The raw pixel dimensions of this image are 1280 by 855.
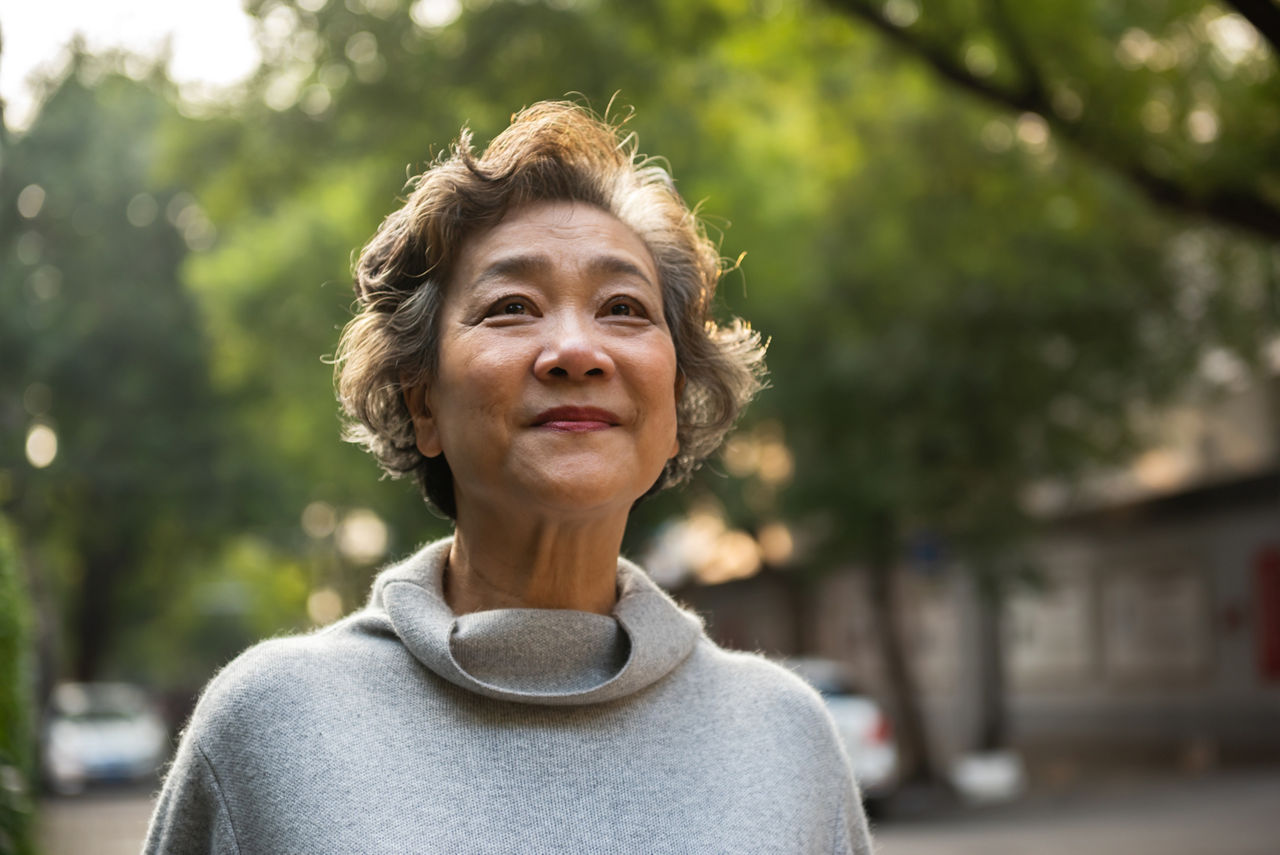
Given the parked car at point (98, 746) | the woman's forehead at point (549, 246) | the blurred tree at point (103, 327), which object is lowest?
the parked car at point (98, 746)

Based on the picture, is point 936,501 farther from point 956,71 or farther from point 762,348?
point 762,348

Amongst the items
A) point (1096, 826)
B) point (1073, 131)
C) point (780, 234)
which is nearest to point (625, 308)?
point (1073, 131)

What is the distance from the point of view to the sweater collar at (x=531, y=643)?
6.68ft

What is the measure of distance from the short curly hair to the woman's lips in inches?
10.3

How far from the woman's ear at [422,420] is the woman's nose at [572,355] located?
0.88 ft

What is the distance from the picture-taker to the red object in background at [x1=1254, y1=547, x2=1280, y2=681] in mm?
20828

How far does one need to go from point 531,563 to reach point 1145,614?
961 inches

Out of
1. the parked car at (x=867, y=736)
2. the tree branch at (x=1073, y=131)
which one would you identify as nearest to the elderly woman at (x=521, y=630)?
the tree branch at (x=1073, y=131)

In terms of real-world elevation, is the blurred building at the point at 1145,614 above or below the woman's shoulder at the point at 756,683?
below

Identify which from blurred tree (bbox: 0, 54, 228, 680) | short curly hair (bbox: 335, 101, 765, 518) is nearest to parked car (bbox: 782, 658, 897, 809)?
short curly hair (bbox: 335, 101, 765, 518)

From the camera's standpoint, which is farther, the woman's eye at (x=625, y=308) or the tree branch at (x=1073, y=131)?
the tree branch at (x=1073, y=131)

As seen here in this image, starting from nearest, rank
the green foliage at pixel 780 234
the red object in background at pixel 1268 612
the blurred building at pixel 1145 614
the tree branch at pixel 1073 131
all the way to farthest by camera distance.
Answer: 1. the tree branch at pixel 1073 131
2. the green foliage at pixel 780 234
3. the red object in background at pixel 1268 612
4. the blurred building at pixel 1145 614

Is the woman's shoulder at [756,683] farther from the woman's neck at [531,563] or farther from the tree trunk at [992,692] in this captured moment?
the tree trunk at [992,692]

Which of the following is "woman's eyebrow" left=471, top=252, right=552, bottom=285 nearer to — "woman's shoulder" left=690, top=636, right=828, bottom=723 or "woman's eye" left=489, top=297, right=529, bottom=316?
"woman's eye" left=489, top=297, right=529, bottom=316
